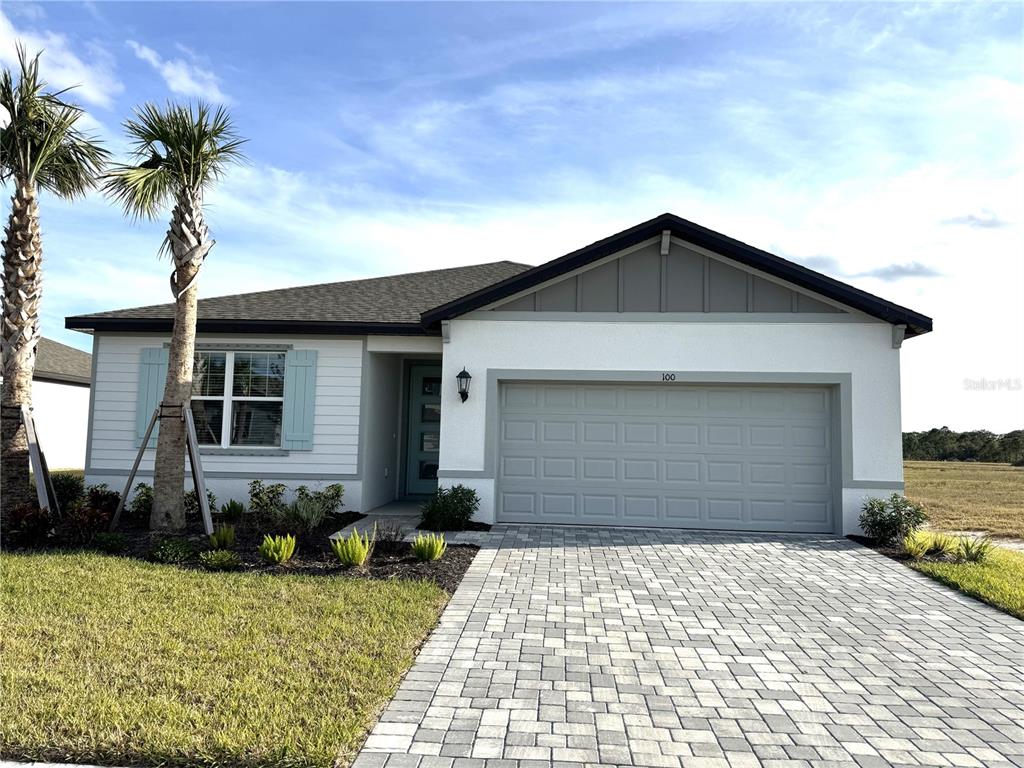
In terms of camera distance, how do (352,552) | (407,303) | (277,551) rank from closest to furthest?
(352,552) → (277,551) → (407,303)

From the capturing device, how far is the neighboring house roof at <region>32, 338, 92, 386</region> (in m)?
21.6

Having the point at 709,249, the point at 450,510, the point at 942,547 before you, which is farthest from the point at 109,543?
the point at 942,547

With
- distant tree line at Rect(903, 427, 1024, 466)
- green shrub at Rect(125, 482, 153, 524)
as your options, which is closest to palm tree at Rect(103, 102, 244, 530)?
green shrub at Rect(125, 482, 153, 524)

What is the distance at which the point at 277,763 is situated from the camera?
327 centimetres

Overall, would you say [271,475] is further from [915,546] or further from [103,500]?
[915,546]

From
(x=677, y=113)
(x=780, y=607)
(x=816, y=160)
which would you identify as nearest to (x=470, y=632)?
(x=780, y=607)

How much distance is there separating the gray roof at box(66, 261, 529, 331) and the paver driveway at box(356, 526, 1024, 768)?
18.9 ft

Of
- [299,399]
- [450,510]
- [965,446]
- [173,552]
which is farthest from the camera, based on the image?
[965,446]

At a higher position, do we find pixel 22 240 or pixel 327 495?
pixel 22 240

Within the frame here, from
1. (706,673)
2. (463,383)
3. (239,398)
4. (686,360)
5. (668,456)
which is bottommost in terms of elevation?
(706,673)

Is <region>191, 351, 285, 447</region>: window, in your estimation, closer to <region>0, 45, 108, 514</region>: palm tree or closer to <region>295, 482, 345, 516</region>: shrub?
<region>295, 482, 345, 516</region>: shrub

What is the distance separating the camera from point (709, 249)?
34.8 ft

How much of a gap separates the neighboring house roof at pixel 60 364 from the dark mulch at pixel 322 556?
1484 centimetres

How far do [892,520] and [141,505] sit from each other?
11.4 metres
